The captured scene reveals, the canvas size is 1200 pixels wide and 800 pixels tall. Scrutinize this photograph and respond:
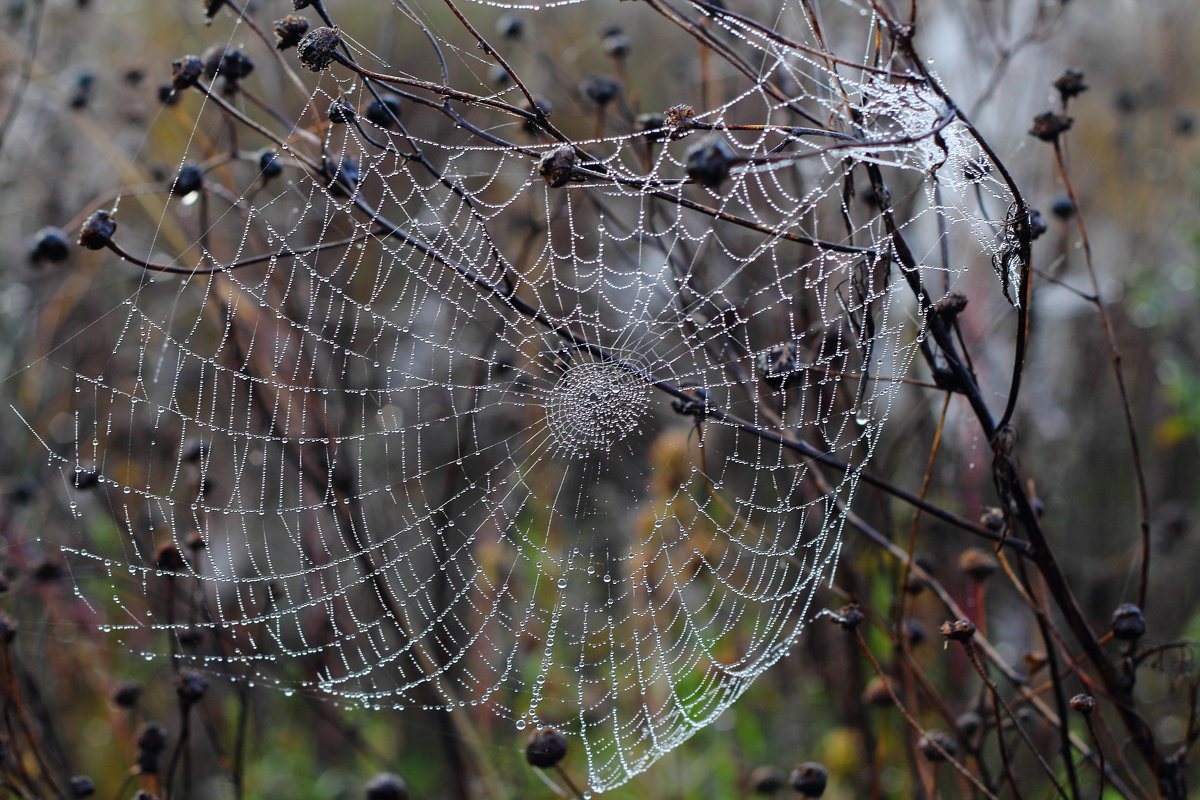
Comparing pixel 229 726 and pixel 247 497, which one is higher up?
pixel 247 497

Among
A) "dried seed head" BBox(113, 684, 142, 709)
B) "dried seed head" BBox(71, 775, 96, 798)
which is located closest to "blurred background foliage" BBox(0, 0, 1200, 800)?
"dried seed head" BBox(113, 684, 142, 709)

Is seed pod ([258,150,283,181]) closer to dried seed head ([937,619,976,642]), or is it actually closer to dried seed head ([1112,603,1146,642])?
dried seed head ([937,619,976,642])

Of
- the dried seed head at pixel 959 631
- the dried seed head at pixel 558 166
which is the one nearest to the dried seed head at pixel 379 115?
the dried seed head at pixel 558 166

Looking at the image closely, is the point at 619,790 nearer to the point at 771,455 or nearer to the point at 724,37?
the point at 771,455

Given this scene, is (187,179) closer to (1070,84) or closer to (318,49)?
(318,49)

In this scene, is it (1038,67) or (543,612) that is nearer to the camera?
(1038,67)

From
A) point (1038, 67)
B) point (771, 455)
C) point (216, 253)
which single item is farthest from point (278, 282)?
point (1038, 67)

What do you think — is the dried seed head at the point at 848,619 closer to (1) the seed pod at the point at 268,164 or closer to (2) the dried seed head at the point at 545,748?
(2) the dried seed head at the point at 545,748
